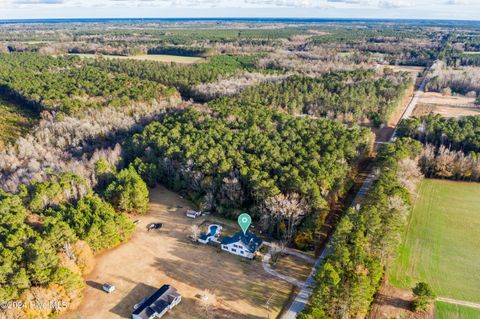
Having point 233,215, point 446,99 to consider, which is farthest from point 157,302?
point 446,99

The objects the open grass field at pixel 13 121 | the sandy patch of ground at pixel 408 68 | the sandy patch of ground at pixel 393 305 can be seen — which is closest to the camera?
the sandy patch of ground at pixel 393 305

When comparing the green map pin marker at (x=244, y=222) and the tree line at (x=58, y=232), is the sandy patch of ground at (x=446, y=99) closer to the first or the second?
the green map pin marker at (x=244, y=222)

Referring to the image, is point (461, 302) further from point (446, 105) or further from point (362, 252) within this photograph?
point (446, 105)

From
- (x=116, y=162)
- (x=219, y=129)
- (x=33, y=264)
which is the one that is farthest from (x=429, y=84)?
(x=33, y=264)

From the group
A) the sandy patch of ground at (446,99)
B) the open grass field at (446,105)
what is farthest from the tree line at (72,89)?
the sandy patch of ground at (446,99)

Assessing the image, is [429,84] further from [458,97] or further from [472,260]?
[472,260]
